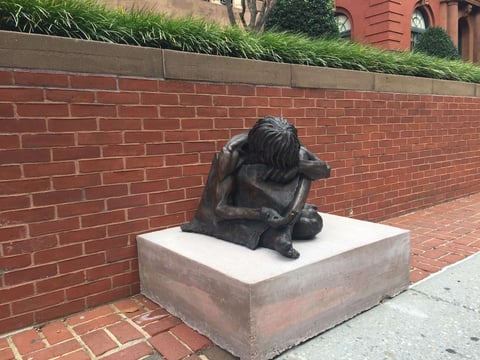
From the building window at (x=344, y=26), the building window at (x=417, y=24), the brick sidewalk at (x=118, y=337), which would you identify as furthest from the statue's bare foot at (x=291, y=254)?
the building window at (x=417, y=24)

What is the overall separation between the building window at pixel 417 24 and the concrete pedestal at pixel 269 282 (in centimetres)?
1599

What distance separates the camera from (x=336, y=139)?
5.16 m

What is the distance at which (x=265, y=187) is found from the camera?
3.09m

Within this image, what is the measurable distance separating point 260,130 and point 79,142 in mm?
1339

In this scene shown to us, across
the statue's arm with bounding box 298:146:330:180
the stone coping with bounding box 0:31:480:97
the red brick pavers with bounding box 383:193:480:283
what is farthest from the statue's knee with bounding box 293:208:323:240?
the stone coping with bounding box 0:31:480:97

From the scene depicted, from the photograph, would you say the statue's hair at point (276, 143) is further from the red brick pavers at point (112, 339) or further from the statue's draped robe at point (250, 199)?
the red brick pavers at point (112, 339)

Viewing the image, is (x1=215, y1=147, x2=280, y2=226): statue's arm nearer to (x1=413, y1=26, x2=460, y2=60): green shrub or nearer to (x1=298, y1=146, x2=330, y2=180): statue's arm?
(x1=298, y1=146, x2=330, y2=180): statue's arm

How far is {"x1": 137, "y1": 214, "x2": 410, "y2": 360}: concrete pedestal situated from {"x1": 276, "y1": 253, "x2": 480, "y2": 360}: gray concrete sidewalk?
0.09 m

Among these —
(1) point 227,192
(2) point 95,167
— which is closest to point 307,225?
(1) point 227,192

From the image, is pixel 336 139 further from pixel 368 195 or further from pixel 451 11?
pixel 451 11

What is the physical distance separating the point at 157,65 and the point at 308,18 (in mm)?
4532

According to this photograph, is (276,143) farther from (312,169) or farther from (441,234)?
(441,234)

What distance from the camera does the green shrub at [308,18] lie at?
724 centimetres

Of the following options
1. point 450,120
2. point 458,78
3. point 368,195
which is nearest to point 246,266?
point 368,195
